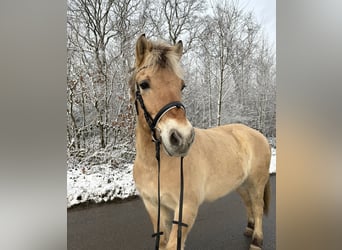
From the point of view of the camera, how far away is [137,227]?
1.68m

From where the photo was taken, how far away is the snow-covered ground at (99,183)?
1.54 metres

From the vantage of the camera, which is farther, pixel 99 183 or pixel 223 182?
pixel 223 182

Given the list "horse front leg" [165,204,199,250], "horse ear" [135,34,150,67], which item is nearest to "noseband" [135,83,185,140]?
"horse ear" [135,34,150,67]

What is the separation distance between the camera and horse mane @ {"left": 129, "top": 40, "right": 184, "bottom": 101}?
58.6 inches

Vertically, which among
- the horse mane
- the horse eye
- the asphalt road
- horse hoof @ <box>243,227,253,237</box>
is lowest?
horse hoof @ <box>243,227,253,237</box>

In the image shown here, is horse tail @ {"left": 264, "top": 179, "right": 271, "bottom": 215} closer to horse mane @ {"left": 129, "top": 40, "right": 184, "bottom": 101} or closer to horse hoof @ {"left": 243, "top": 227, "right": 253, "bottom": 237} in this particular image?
horse hoof @ {"left": 243, "top": 227, "right": 253, "bottom": 237}

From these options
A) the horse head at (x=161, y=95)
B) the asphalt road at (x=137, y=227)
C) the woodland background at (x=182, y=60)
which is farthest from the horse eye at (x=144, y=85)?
the asphalt road at (x=137, y=227)

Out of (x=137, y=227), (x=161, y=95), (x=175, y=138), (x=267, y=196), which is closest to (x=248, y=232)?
(x=267, y=196)

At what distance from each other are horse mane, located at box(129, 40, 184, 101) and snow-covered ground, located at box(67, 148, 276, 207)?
1.14ft

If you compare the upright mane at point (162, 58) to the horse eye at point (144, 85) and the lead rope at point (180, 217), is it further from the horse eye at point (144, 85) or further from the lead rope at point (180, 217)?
the lead rope at point (180, 217)

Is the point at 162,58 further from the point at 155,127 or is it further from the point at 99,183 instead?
the point at 99,183

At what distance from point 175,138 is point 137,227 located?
1.71 feet

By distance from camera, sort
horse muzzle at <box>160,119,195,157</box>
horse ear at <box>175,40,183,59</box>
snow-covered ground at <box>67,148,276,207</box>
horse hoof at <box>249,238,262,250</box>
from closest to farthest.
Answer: horse muzzle at <box>160,119,195,157</box>
snow-covered ground at <box>67,148,276,207</box>
horse ear at <box>175,40,183,59</box>
horse hoof at <box>249,238,262,250</box>
